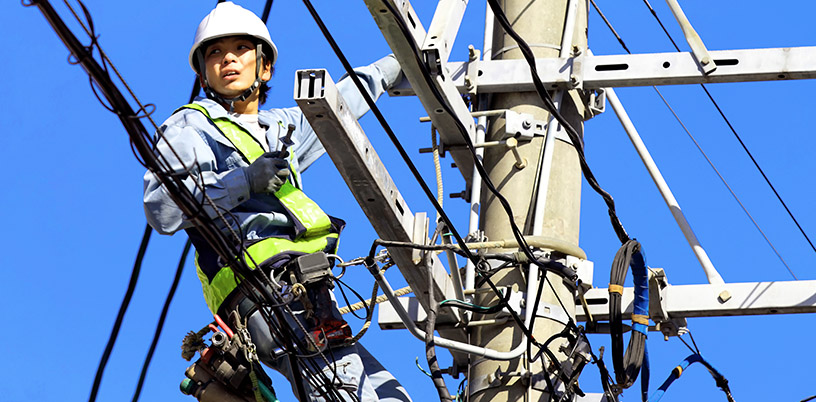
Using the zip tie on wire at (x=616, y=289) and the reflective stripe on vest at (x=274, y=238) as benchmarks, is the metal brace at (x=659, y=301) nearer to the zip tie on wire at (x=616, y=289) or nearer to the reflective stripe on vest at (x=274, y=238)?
the zip tie on wire at (x=616, y=289)

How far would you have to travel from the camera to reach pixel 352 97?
26.3 ft

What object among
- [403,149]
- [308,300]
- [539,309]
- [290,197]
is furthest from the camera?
[539,309]

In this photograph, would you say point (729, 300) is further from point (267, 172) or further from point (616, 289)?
point (267, 172)

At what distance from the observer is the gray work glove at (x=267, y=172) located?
7.01m

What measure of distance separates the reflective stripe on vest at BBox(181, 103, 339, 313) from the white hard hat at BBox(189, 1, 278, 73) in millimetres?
540

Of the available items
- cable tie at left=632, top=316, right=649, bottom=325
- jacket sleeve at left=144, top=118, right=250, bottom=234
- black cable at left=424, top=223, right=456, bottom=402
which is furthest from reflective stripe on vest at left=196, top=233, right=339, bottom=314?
cable tie at left=632, top=316, right=649, bottom=325

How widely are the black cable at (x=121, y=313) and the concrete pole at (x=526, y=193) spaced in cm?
182

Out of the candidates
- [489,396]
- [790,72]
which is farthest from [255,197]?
[790,72]

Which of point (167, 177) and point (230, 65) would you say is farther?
point (230, 65)

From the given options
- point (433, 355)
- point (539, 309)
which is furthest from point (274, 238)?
point (539, 309)

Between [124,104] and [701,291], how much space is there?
4.14m

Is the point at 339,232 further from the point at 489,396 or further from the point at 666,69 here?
the point at 666,69

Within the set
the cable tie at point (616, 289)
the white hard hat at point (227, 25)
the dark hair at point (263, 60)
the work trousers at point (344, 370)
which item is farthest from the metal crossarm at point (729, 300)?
the white hard hat at point (227, 25)

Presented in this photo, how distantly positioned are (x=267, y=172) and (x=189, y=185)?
488mm
